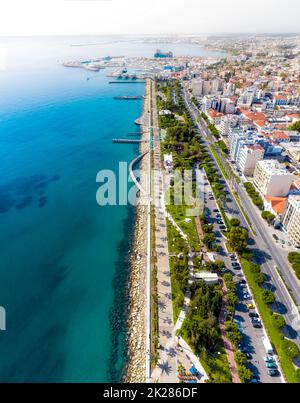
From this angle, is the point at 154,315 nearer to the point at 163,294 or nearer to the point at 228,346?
the point at 163,294

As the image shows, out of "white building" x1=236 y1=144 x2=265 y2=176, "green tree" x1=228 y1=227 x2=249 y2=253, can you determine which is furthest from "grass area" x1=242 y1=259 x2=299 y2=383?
"white building" x1=236 y1=144 x2=265 y2=176

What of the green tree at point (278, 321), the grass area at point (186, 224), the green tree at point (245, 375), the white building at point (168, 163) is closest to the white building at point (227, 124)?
the white building at point (168, 163)

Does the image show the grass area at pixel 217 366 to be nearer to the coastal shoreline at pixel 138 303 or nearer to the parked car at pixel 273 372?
the parked car at pixel 273 372

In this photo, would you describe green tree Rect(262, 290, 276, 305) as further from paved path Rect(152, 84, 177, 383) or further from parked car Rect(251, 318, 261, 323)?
paved path Rect(152, 84, 177, 383)

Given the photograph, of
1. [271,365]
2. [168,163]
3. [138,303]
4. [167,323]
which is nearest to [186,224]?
[138,303]
